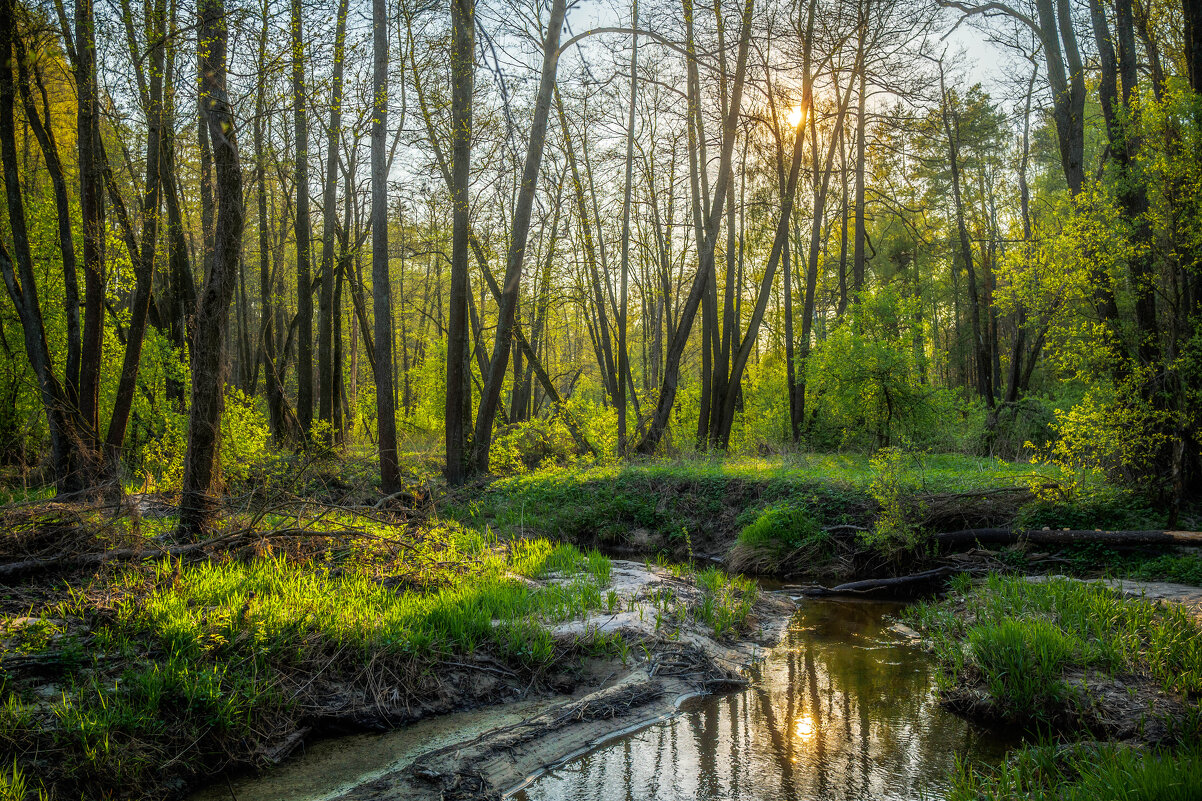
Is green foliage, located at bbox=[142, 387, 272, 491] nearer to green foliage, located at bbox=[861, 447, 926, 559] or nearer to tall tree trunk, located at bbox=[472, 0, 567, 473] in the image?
tall tree trunk, located at bbox=[472, 0, 567, 473]

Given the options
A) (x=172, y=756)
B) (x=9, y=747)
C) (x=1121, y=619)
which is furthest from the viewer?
(x=1121, y=619)

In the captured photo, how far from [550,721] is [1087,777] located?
3.22m

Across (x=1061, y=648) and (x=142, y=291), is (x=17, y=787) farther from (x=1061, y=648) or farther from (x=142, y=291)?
(x=142, y=291)

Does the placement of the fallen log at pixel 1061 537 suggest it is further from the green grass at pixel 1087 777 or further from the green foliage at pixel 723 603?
the green grass at pixel 1087 777

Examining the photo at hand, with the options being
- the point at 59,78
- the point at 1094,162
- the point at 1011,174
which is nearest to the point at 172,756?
the point at 59,78

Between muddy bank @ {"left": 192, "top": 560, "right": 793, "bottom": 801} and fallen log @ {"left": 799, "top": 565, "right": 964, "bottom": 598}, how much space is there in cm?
207

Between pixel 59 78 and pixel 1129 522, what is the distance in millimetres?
18879

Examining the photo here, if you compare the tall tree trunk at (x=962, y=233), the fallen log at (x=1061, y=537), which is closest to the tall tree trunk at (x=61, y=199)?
the fallen log at (x=1061, y=537)

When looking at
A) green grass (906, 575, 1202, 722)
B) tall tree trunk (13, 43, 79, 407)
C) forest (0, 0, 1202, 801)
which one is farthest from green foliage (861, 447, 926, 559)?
tall tree trunk (13, 43, 79, 407)

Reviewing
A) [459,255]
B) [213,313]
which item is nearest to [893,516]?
[213,313]

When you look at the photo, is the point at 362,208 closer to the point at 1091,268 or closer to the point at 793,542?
the point at 793,542

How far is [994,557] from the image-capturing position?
867cm

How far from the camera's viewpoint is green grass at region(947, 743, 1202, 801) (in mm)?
3092

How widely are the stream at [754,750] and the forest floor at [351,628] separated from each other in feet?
A: 0.62
